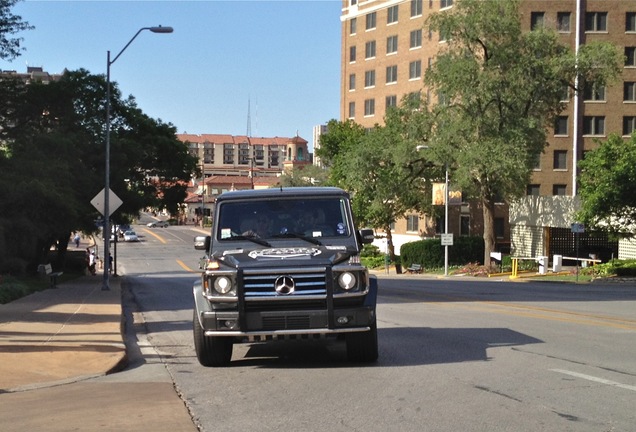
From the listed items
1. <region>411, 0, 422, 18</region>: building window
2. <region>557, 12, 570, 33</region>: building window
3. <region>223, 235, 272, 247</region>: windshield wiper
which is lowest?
<region>223, 235, 272, 247</region>: windshield wiper

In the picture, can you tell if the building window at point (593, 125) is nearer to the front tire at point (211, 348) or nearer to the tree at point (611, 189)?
the tree at point (611, 189)

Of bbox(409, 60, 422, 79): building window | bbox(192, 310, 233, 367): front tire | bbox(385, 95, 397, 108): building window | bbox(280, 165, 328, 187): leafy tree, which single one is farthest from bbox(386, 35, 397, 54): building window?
bbox(192, 310, 233, 367): front tire

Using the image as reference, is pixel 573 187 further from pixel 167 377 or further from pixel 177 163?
pixel 167 377

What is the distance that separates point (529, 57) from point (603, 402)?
45.6 metres

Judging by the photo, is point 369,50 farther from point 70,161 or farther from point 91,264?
point 70,161

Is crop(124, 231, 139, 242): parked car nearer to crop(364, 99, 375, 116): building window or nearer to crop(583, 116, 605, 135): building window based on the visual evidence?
crop(364, 99, 375, 116): building window

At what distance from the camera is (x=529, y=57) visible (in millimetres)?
52375

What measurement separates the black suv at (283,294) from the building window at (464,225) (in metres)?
67.9

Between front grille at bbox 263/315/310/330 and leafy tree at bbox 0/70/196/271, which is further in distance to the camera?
Result: leafy tree at bbox 0/70/196/271

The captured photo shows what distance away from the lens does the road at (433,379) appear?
8.48 meters

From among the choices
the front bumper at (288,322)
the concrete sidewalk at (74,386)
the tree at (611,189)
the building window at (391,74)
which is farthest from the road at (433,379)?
the building window at (391,74)

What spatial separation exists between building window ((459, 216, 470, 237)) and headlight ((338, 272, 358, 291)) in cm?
6882

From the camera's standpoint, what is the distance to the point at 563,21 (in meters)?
74.2

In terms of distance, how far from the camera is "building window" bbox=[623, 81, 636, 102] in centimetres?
7525
